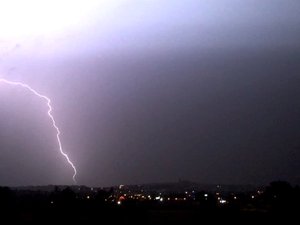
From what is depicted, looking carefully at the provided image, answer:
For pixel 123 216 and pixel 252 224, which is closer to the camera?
pixel 252 224

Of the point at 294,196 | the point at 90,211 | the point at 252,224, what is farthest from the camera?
the point at 294,196

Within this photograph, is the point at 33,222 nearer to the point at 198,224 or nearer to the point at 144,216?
the point at 144,216

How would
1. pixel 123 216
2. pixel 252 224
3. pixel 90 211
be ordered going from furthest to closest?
pixel 90 211, pixel 123 216, pixel 252 224

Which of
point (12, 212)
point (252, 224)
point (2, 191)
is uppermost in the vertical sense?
point (2, 191)

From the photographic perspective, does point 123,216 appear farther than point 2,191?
No

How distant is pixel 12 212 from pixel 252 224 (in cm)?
1421

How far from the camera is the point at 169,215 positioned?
37.2 m

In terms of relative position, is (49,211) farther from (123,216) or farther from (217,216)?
(217,216)

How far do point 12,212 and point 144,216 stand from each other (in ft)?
25.6

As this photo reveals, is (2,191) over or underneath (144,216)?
over

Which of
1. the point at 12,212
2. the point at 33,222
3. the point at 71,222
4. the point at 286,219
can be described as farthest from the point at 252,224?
the point at 12,212

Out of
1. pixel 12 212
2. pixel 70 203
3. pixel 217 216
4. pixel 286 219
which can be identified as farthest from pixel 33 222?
pixel 286 219

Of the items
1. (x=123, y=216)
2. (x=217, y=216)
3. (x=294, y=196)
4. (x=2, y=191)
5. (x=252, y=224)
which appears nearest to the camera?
(x=252, y=224)

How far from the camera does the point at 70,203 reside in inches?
1534
